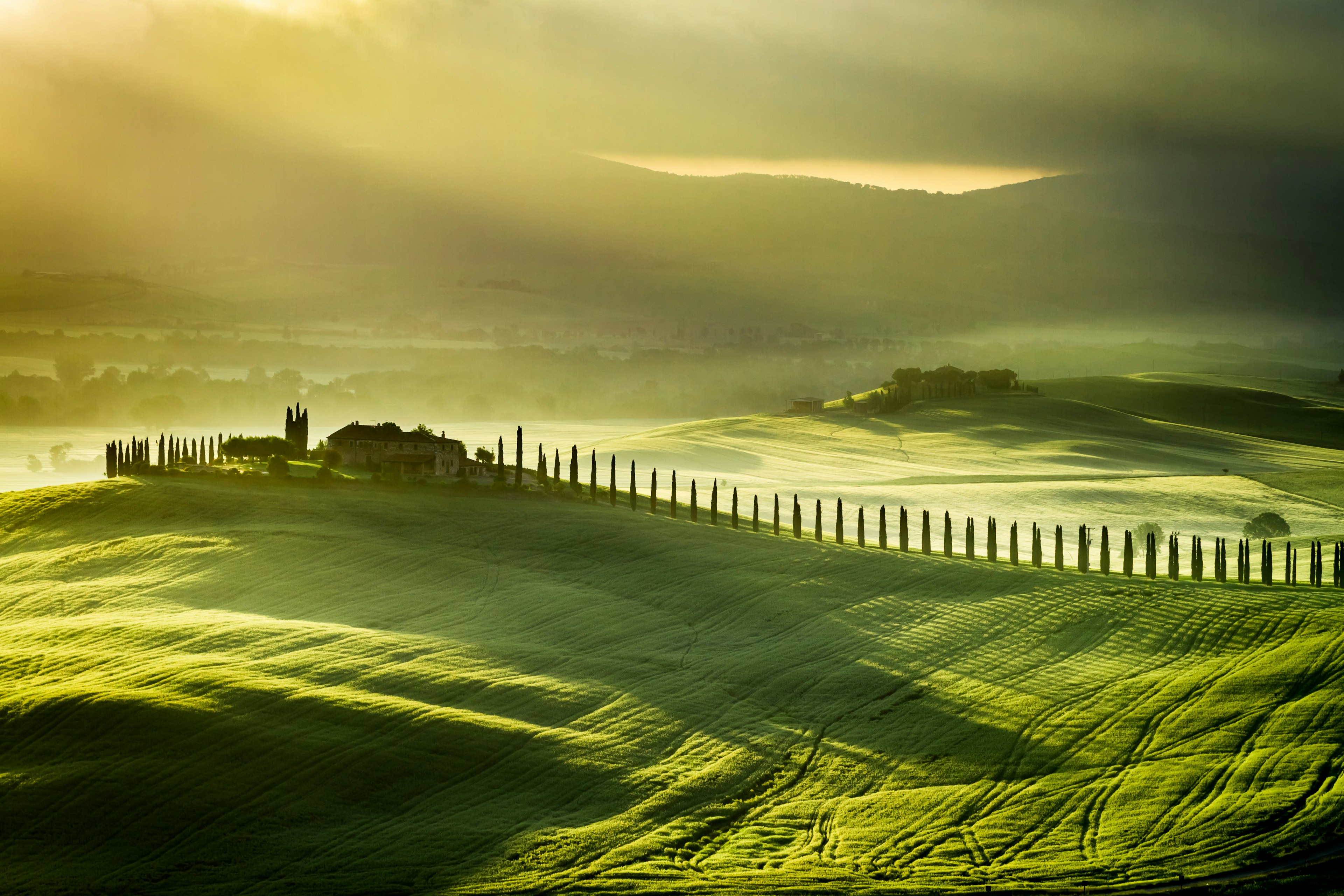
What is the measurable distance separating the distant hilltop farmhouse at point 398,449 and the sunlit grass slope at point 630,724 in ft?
71.5

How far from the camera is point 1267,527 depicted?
99000mm

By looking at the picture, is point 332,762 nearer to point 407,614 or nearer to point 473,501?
point 407,614

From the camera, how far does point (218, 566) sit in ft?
209

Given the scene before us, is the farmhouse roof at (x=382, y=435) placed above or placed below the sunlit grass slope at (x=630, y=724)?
above

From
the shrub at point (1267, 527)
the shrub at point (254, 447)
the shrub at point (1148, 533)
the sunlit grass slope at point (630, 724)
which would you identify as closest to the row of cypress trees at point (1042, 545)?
the shrub at point (1148, 533)

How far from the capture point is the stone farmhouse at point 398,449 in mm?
89438

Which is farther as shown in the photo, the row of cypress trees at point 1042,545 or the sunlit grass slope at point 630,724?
the row of cypress trees at point 1042,545

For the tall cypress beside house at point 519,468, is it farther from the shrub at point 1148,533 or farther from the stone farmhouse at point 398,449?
the shrub at point 1148,533

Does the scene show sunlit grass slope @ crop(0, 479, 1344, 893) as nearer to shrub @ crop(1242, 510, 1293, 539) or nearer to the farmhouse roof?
the farmhouse roof

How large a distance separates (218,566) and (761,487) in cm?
6707

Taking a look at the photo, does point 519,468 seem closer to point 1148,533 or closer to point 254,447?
point 254,447

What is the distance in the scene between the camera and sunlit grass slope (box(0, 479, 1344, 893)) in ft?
109

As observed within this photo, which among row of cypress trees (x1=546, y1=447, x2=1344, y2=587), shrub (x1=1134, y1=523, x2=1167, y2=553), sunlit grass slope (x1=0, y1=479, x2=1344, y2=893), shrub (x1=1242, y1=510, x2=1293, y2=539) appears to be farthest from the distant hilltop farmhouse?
shrub (x1=1242, y1=510, x2=1293, y2=539)

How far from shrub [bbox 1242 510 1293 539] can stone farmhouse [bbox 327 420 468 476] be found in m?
63.6
